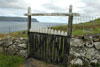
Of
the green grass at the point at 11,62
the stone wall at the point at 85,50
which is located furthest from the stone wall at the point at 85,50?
the green grass at the point at 11,62

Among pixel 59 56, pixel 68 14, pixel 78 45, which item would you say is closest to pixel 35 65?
pixel 59 56

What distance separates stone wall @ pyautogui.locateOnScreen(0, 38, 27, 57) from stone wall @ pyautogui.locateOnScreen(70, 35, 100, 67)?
3.99m

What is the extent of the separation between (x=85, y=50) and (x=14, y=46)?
5526 mm

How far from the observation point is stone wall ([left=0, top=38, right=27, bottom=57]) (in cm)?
955

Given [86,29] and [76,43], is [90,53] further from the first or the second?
[86,29]

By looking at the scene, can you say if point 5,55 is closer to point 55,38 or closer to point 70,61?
point 55,38

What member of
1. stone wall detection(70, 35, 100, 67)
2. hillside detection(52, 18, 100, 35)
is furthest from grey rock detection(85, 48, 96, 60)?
hillside detection(52, 18, 100, 35)

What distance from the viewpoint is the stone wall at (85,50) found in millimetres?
7016

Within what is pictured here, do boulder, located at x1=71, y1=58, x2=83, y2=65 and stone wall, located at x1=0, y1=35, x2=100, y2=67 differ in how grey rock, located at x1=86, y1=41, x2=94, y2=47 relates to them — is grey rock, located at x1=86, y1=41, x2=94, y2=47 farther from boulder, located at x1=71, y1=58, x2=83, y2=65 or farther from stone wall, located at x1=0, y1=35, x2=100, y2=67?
boulder, located at x1=71, y1=58, x2=83, y2=65

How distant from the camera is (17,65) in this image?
7.94 meters

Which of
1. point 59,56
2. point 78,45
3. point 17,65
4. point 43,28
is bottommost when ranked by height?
point 17,65

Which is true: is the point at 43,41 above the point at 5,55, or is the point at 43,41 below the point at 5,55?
above

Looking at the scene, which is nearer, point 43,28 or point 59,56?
point 59,56

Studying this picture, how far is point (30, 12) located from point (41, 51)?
2.98 metres
